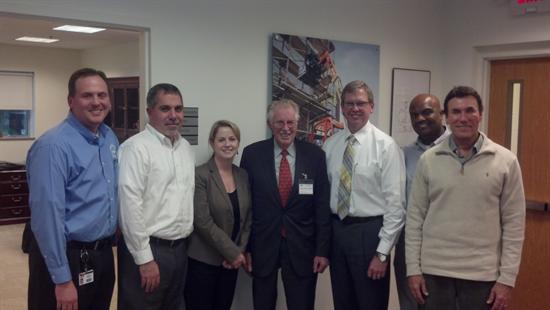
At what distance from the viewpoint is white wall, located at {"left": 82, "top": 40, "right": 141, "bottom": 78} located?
816 cm

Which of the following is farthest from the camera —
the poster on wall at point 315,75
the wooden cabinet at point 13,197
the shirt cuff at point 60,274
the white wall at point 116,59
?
the white wall at point 116,59

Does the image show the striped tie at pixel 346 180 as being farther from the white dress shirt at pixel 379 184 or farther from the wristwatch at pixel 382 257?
the wristwatch at pixel 382 257

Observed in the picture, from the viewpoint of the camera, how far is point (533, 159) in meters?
3.98

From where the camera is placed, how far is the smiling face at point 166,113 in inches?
101

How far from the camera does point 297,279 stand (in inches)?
113

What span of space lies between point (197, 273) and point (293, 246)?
1.75ft

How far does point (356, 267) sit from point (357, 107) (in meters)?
0.85

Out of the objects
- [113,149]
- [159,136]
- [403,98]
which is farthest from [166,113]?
[403,98]

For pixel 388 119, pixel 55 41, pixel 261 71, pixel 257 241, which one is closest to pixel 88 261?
pixel 257 241

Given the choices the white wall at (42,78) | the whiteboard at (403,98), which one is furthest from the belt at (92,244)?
the white wall at (42,78)

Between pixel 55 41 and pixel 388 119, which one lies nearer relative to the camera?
pixel 388 119

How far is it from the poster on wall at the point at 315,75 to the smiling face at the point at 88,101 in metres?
1.33

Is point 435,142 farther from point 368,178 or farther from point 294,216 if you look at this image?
point 294,216

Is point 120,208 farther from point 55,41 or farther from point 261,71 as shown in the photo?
point 55,41
